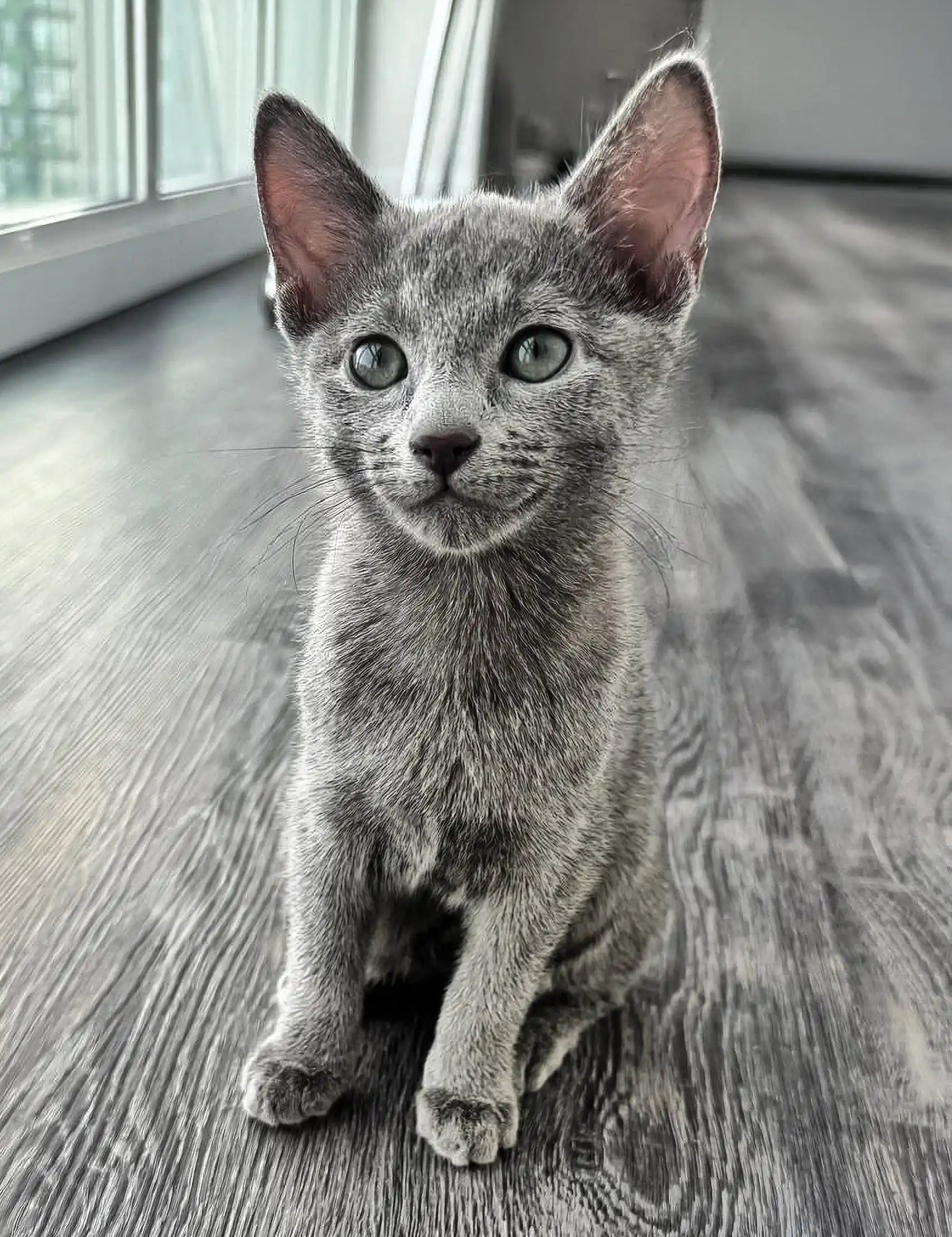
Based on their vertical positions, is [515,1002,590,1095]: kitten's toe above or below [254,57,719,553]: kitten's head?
below

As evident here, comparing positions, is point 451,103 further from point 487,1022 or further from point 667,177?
point 487,1022

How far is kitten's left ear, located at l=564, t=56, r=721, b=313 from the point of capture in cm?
77

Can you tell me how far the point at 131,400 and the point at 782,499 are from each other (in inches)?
49.2

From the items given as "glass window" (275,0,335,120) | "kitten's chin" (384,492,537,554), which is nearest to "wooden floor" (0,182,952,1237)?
"kitten's chin" (384,492,537,554)

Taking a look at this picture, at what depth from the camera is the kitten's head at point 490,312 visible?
0.73 metres

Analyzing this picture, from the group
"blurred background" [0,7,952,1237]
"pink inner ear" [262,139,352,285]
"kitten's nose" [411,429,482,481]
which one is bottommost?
"blurred background" [0,7,952,1237]

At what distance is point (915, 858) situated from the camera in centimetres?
123

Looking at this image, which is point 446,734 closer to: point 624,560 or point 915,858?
point 624,560

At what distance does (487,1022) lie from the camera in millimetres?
856

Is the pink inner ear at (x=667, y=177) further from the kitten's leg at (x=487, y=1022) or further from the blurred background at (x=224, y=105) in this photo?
the kitten's leg at (x=487, y=1022)

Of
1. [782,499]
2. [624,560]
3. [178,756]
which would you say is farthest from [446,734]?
[782,499]

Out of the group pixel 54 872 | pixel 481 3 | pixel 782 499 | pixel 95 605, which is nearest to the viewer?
pixel 54 872

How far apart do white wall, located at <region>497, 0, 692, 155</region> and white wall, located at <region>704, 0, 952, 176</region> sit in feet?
8.85

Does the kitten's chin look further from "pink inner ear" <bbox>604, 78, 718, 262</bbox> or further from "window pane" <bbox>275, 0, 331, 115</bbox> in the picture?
"window pane" <bbox>275, 0, 331, 115</bbox>
